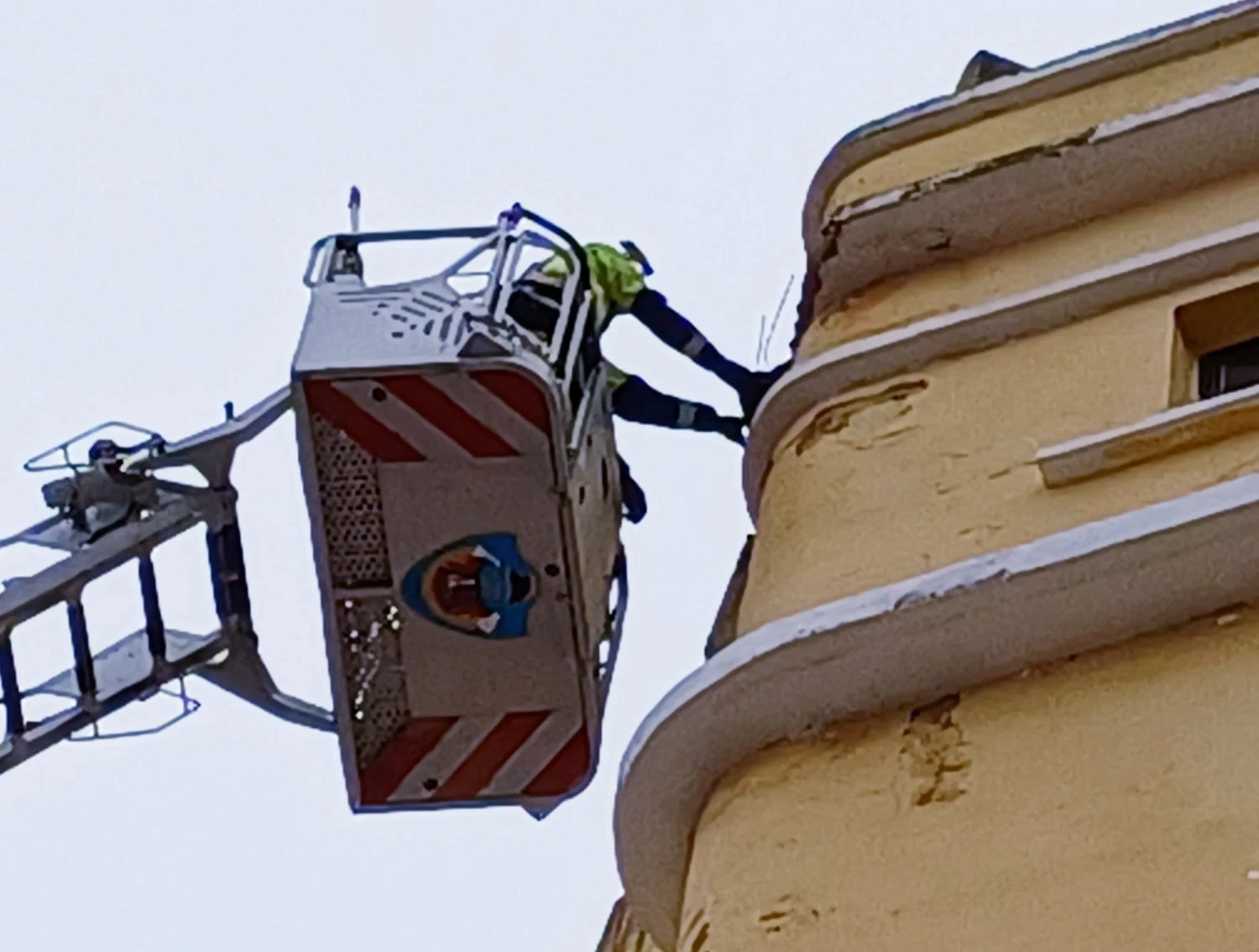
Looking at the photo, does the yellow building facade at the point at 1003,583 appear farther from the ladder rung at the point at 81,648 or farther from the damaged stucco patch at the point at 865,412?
the ladder rung at the point at 81,648

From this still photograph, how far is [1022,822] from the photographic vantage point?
16.9ft

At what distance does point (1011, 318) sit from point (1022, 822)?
2204 millimetres

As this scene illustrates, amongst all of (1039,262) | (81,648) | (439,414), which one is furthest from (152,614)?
(1039,262)

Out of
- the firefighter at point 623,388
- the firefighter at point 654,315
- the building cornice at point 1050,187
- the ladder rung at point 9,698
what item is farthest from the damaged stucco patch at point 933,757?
the firefighter at point 654,315

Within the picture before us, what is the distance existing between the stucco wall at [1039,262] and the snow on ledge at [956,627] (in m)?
1.85

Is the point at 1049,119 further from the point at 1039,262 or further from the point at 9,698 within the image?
the point at 9,698

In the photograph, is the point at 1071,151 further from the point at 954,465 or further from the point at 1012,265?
the point at 954,465

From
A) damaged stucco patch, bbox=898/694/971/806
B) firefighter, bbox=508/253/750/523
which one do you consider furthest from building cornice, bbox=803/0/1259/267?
damaged stucco patch, bbox=898/694/971/806

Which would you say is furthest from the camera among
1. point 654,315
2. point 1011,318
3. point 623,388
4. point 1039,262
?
point 654,315

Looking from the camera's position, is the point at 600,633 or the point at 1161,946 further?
the point at 600,633

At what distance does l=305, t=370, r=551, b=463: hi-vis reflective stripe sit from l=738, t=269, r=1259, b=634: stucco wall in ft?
2.16

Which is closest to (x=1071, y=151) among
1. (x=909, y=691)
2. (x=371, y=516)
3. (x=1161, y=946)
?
(x=371, y=516)

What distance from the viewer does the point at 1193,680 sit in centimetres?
532

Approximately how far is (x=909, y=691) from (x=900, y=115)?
136 inches
